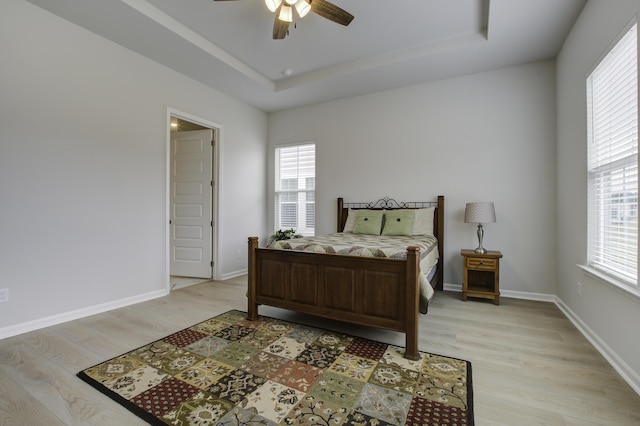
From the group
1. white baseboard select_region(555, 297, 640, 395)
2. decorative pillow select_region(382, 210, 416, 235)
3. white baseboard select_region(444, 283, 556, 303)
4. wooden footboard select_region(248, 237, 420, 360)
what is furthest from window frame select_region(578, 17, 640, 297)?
decorative pillow select_region(382, 210, 416, 235)

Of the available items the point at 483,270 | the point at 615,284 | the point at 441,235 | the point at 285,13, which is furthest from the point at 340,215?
the point at 615,284

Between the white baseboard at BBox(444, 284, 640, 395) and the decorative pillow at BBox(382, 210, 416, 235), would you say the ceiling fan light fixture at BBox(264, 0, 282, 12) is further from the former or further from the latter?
the white baseboard at BBox(444, 284, 640, 395)

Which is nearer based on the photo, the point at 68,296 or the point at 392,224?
the point at 68,296

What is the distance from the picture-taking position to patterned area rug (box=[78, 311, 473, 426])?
5.02ft

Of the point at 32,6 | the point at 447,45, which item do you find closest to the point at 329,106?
the point at 447,45

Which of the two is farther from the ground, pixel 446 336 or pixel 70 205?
pixel 70 205

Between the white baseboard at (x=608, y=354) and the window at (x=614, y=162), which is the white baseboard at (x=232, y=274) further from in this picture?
the window at (x=614, y=162)

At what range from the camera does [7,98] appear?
2.49 meters

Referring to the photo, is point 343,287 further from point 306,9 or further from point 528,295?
point 528,295

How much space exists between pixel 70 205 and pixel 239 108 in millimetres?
2885

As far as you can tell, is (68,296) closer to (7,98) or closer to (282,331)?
(7,98)

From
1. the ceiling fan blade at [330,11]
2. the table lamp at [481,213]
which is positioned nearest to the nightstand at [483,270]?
the table lamp at [481,213]

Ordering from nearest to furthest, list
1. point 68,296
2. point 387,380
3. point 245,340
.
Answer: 1. point 387,380
2. point 245,340
3. point 68,296

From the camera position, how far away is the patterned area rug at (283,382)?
1.53 m
